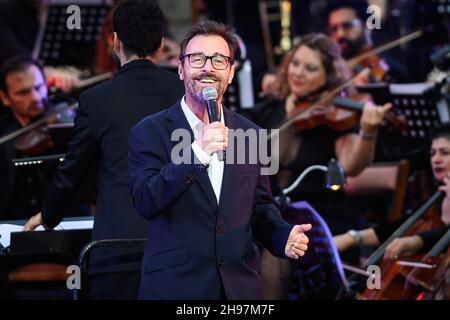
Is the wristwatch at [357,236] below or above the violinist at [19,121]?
below

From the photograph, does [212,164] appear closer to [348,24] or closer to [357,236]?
[357,236]

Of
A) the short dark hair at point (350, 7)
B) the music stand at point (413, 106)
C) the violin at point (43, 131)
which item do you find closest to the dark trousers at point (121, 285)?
the violin at point (43, 131)

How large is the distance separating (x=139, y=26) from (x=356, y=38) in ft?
9.24

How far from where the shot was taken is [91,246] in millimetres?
3184

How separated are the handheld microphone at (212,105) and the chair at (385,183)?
9.17ft

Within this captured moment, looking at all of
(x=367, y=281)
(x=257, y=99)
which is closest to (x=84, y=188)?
(x=367, y=281)

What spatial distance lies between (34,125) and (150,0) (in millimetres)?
1588

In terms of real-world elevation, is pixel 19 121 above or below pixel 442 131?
above

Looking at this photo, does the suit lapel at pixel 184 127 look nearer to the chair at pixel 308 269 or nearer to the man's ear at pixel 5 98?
the chair at pixel 308 269

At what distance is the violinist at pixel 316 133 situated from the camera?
484 centimetres

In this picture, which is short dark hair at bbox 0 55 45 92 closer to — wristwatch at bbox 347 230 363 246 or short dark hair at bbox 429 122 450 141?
wristwatch at bbox 347 230 363 246

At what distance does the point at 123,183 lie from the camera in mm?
3283

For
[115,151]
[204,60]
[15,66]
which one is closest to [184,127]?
[204,60]

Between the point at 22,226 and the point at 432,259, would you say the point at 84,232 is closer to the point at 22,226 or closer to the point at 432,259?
the point at 22,226
